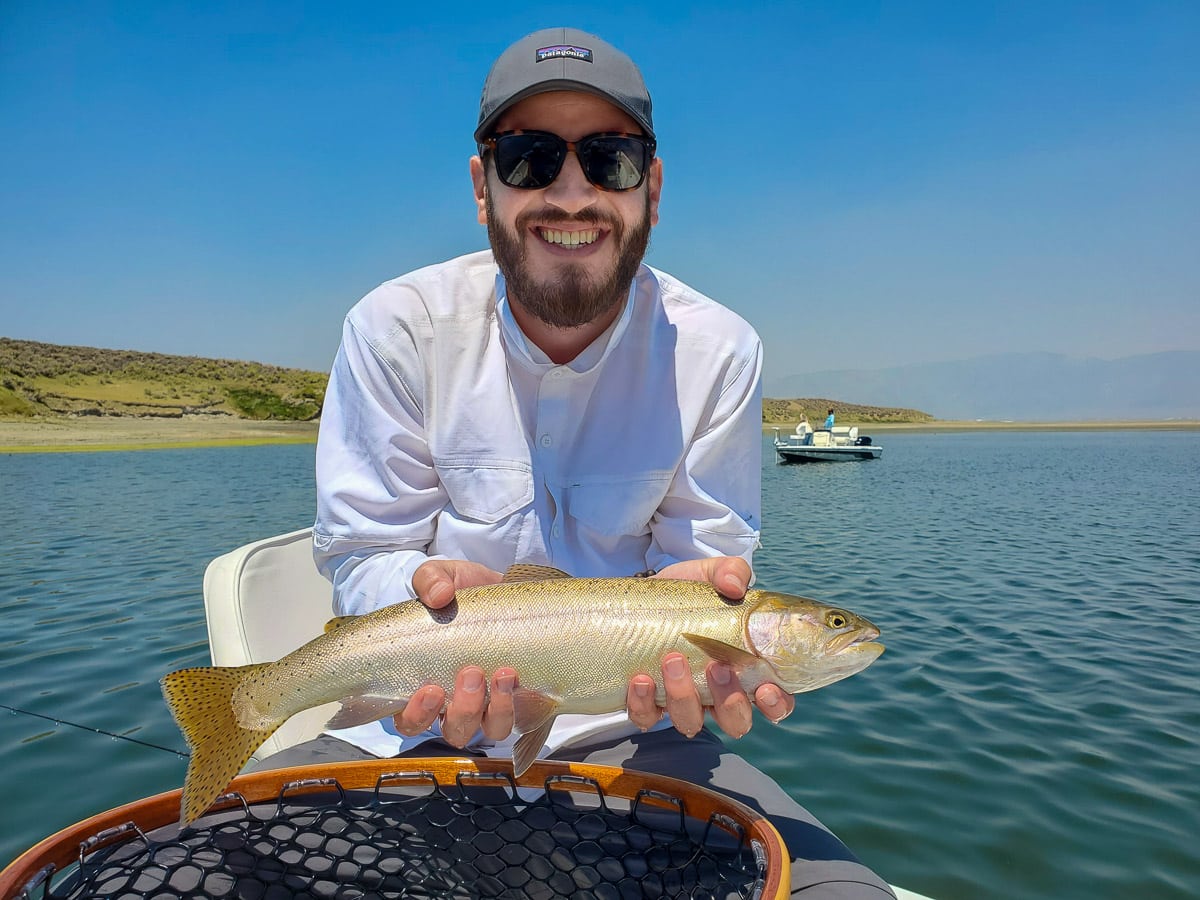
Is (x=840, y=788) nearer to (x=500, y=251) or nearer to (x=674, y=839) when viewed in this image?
(x=674, y=839)

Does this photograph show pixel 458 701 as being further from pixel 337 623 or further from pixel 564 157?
pixel 564 157

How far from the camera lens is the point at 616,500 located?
332 centimetres

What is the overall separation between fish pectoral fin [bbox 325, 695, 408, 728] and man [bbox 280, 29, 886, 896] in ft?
1.39

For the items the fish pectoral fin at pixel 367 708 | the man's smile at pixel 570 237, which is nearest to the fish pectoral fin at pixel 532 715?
the fish pectoral fin at pixel 367 708

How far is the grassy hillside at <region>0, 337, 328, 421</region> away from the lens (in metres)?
50.2

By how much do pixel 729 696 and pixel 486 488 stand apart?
125 cm

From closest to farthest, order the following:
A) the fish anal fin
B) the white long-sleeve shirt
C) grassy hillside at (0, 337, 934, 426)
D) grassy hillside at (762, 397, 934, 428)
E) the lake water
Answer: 1. the fish anal fin
2. the white long-sleeve shirt
3. the lake water
4. grassy hillside at (0, 337, 934, 426)
5. grassy hillside at (762, 397, 934, 428)

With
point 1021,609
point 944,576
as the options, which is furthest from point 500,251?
point 944,576

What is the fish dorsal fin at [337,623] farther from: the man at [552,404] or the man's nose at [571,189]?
the man's nose at [571,189]

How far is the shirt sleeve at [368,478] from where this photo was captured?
3086mm

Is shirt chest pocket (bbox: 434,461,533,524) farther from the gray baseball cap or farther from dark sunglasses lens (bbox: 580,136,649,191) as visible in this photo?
the gray baseball cap

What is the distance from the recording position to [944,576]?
1230 cm

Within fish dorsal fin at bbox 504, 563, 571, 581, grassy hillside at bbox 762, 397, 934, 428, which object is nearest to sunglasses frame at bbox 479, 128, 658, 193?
fish dorsal fin at bbox 504, 563, 571, 581

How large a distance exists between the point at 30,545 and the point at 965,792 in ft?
49.1
